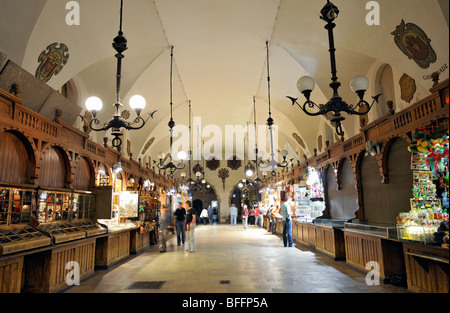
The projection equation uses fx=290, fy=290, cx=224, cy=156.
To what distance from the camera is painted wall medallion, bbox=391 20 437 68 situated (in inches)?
177

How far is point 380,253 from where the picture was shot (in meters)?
4.94

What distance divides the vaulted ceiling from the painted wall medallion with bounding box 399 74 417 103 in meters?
0.13

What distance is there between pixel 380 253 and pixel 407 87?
321 centimetres

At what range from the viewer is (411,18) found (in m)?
4.48

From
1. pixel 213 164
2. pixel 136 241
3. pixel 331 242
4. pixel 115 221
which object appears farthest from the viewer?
pixel 213 164

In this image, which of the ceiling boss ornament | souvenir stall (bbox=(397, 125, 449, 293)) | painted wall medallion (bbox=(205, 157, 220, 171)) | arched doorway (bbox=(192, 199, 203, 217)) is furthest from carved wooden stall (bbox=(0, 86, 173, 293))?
arched doorway (bbox=(192, 199, 203, 217))

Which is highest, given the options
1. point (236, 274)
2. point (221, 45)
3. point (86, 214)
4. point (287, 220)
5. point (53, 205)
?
point (221, 45)

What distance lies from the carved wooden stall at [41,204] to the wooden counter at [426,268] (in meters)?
5.14

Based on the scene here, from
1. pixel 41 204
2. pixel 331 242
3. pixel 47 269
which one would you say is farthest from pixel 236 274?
pixel 41 204

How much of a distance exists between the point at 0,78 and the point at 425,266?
6.38 meters

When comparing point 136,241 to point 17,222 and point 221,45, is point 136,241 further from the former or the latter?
point 221,45

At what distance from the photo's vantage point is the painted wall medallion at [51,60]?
16.5ft
